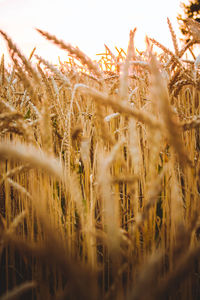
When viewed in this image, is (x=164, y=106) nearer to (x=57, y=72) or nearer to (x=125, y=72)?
(x=125, y=72)

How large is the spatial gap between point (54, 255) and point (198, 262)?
0.57m

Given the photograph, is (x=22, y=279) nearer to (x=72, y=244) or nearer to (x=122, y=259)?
(x=72, y=244)

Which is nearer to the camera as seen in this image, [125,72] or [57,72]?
[125,72]

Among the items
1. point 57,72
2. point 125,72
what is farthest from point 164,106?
point 57,72

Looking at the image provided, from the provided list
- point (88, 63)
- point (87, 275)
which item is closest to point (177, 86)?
point (88, 63)

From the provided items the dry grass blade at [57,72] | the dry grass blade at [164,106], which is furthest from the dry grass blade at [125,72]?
the dry grass blade at [57,72]

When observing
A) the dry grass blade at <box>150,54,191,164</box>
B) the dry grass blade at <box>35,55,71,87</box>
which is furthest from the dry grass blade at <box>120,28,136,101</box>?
the dry grass blade at <box>35,55,71,87</box>

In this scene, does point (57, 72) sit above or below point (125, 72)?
above

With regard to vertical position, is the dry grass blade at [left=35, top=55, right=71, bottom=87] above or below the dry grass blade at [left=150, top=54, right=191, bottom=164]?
above

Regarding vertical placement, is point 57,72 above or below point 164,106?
above

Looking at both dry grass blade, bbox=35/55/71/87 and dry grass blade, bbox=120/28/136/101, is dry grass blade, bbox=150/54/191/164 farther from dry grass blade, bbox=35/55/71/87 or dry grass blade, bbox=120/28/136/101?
dry grass blade, bbox=35/55/71/87

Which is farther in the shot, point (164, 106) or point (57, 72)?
point (57, 72)

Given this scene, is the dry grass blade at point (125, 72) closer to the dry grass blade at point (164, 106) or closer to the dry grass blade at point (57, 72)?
the dry grass blade at point (164, 106)

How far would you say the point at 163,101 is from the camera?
0.67 ft
